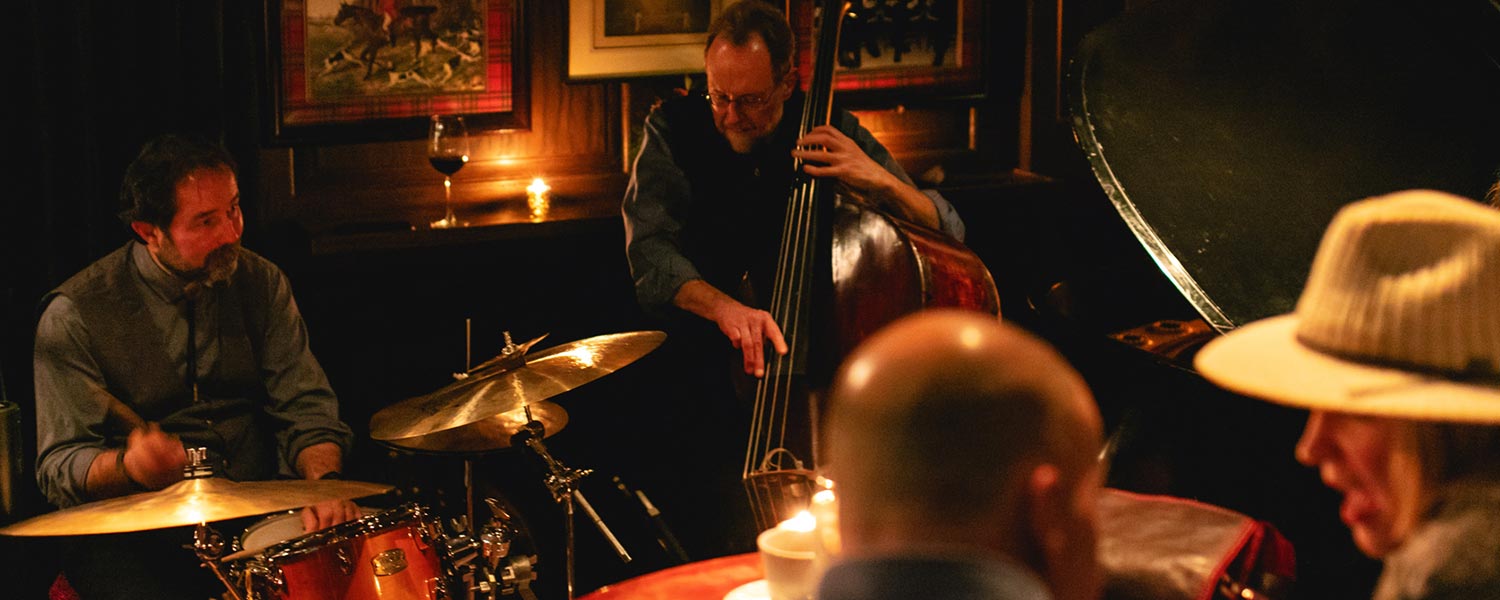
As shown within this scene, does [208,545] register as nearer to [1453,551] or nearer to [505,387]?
[505,387]

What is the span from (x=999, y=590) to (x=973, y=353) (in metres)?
0.14

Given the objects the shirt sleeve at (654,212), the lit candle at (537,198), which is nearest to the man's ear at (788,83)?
the shirt sleeve at (654,212)

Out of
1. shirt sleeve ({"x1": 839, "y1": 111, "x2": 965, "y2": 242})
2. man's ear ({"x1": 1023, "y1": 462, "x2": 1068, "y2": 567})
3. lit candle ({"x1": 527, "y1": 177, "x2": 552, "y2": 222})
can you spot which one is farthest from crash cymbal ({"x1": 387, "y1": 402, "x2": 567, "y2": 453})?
man's ear ({"x1": 1023, "y1": 462, "x2": 1068, "y2": 567})

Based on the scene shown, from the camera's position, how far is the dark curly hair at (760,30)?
3182mm

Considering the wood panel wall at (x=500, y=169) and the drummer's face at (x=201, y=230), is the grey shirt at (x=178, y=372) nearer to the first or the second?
the drummer's face at (x=201, y=230)

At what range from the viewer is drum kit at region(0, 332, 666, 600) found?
2.27 meters

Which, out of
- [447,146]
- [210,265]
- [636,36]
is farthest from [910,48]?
[210,265]

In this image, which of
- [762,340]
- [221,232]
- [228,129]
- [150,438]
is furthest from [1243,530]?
[228,129]

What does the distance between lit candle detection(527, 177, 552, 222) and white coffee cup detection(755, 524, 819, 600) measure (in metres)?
2.30

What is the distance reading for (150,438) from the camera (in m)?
2.54

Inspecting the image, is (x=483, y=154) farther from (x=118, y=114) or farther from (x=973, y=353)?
(x=973, y=353)

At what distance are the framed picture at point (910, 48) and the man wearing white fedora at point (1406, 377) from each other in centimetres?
314

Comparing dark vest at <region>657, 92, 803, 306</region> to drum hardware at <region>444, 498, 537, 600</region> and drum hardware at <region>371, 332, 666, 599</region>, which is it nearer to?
drum hardware at <region>371, 332, 666, 599</region>

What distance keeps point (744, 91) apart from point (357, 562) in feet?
4.49
